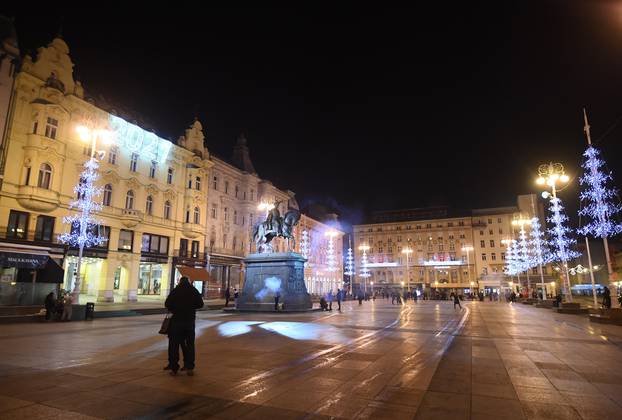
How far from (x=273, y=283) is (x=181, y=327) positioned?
17.8m

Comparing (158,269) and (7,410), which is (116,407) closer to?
(7,410)

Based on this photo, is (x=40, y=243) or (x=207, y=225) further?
(x=207, y=225)

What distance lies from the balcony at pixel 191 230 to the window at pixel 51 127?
1602 cm

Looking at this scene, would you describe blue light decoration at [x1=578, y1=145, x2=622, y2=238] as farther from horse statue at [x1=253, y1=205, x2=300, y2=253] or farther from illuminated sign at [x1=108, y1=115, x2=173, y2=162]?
illuminated sign at [x1=108, y1=115, x2=173, y2=162]

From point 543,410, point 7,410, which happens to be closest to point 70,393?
point 7,410

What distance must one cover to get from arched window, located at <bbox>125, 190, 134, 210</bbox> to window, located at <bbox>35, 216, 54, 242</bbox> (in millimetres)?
7643

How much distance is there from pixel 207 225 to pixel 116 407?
43194 millimetres

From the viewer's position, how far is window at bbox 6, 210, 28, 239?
2770cm

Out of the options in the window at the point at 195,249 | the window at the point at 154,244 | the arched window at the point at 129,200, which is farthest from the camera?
the window at the point at 195,249

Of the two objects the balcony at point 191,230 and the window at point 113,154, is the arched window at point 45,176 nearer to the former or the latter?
the window at point 113,154

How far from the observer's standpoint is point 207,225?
47.2 metres

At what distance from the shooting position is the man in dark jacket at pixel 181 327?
23.6 feet

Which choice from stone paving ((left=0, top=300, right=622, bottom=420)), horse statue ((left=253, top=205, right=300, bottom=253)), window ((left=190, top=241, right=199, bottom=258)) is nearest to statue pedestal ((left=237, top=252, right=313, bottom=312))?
horse statue ((left=253, top=205, right=300, bottom=253))

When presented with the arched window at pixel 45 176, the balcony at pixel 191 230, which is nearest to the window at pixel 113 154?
the arched window at pixel 45 176
